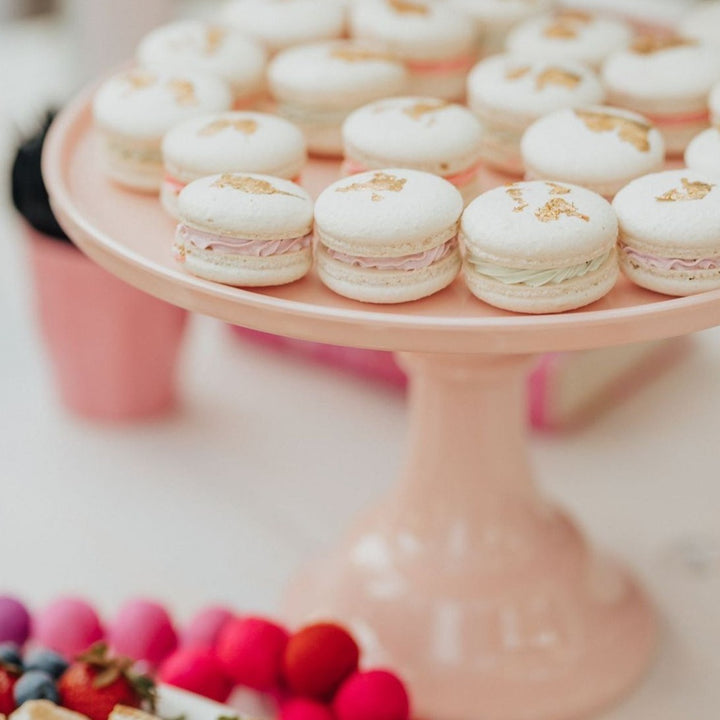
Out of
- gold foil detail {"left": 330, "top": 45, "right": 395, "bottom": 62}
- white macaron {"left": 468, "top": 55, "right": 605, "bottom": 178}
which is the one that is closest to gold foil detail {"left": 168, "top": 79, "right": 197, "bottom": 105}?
gold foil detail {"left": 330, "top": 45, "right": 395, "bottom": 62}

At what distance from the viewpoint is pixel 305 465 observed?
150 centimetres

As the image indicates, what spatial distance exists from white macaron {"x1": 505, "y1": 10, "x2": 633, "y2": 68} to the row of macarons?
0.29 meters

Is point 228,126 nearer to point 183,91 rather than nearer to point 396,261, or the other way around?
point 183,91

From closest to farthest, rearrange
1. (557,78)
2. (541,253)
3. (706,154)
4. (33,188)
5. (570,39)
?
(541,253) < (706,154) < (557,78) < (570,39) < (33,188)

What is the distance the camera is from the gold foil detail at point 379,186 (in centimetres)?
93

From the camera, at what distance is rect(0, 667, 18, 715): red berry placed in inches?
37.9

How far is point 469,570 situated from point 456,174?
15.0 inches

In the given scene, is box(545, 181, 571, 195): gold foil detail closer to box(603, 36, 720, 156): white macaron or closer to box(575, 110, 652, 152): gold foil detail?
box(575, 110, 652, 152): gold foil detail

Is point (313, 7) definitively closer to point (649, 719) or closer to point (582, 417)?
point (582, 417)

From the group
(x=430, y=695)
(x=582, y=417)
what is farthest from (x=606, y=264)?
(x=582, y=417)

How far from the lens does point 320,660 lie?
1.06 meters

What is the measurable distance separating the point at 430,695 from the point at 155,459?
50 cm

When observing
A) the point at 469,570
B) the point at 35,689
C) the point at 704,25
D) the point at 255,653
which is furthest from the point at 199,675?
the point at 704,25

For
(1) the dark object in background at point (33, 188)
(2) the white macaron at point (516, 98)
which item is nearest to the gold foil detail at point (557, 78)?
(2) the white macaron at point (516, 98)
